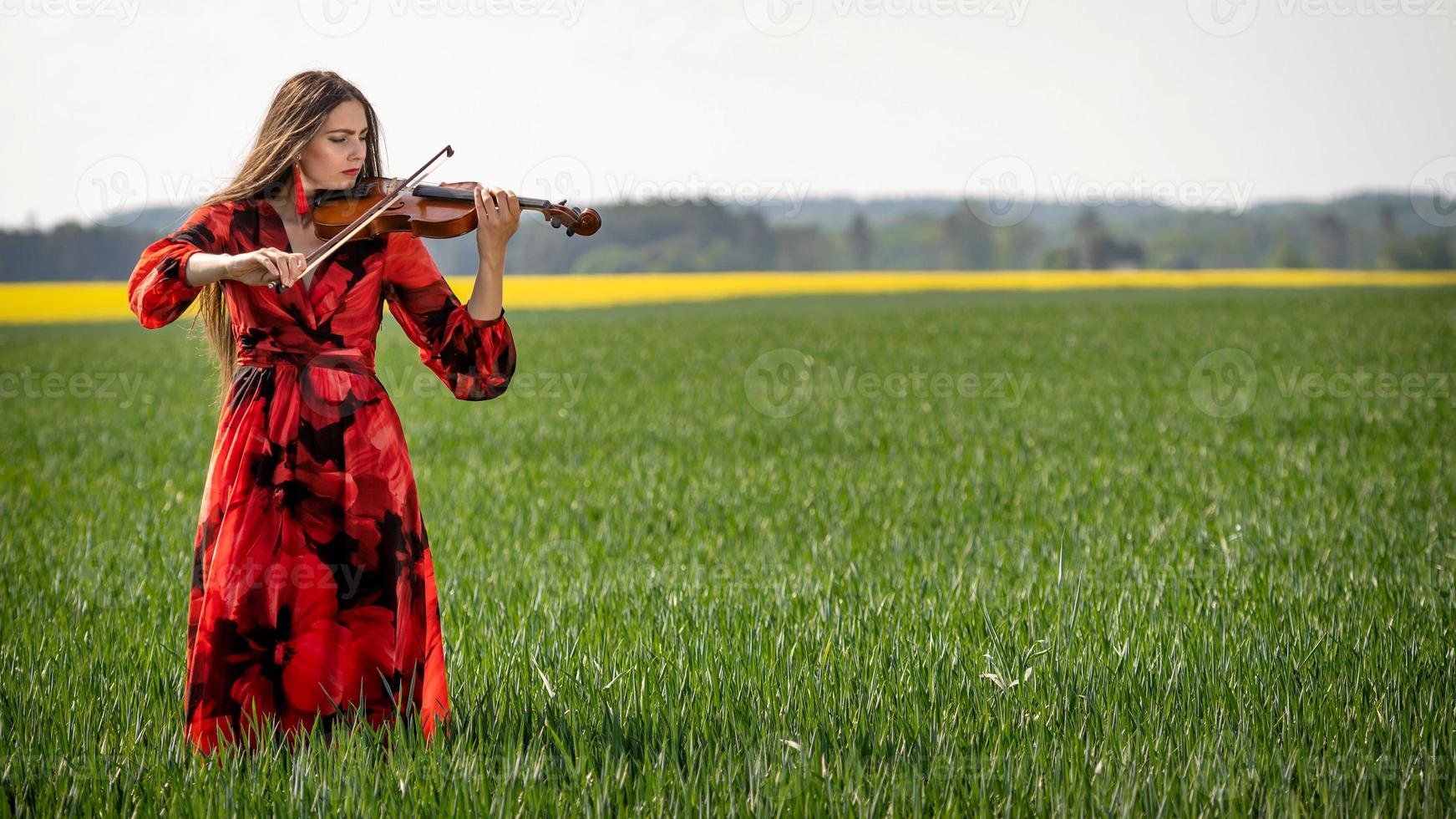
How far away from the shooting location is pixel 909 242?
318 feet

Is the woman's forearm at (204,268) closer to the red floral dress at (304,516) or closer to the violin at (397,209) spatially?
the red floral dress at (304,516)

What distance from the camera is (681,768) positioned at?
3254 millimetres

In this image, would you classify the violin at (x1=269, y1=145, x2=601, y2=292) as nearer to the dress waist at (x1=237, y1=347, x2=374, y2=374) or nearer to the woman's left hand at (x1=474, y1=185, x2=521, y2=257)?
the woman's left hand at (x1=474, y1=185, x2=521, y2=257)

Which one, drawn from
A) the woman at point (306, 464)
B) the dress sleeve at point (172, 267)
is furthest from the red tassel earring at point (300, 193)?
the dress sleeve at point (172, 267)

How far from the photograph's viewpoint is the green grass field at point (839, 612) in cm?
302

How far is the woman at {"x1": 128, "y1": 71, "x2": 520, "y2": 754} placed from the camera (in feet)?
10.1

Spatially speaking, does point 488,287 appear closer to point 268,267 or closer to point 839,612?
point 268,267

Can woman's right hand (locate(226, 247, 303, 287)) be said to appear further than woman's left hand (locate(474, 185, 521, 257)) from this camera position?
No

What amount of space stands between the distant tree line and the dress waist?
2869cm

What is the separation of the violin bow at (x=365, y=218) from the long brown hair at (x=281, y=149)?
0.70ft

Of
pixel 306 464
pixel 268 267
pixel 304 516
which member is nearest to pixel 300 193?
pixel 268 267

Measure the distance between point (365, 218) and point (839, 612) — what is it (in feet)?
8.32

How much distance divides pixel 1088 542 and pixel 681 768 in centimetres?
371

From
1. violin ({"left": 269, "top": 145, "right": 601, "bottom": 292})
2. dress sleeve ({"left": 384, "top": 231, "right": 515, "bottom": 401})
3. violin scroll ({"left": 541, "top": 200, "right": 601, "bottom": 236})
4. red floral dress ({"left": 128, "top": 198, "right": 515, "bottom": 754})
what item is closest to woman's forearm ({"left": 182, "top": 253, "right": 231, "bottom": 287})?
red floral dress ({"left": 128, "top": 198, "right": 515, "bottom": 754})
